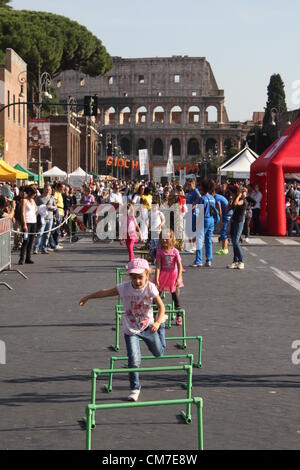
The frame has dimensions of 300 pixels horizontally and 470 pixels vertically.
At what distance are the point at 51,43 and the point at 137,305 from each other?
79.7 meters

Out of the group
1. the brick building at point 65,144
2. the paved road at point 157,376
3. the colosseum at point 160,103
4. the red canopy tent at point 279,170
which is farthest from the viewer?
the colosseum at point 160,103

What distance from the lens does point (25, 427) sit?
22.8 ft

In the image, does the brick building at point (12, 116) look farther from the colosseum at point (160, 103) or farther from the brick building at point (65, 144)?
the colosseum at point (160, 103)

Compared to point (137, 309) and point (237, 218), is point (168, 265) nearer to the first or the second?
point (137, 309)

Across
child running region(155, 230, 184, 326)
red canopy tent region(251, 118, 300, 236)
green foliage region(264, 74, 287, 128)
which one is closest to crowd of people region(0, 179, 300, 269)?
red canopy tent region(251, 118, 300, 236)

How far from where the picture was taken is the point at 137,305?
796 cm

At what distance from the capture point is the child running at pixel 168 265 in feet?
37.1

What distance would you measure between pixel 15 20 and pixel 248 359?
74144mm

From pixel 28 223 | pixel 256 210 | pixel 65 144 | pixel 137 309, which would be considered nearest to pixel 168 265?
pixel 137 309

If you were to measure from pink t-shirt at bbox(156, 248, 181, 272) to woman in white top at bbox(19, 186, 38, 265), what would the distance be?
401 inches

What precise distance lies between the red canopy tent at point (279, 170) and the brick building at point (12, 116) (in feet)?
87.6

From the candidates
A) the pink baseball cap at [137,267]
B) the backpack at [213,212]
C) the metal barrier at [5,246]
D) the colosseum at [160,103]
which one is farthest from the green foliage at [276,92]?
the pink baseball cap at [137,267]

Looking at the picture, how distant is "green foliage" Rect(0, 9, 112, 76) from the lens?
80625 millimetres

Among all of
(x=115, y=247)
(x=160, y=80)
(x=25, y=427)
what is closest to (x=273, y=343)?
(x=25, y=427)
